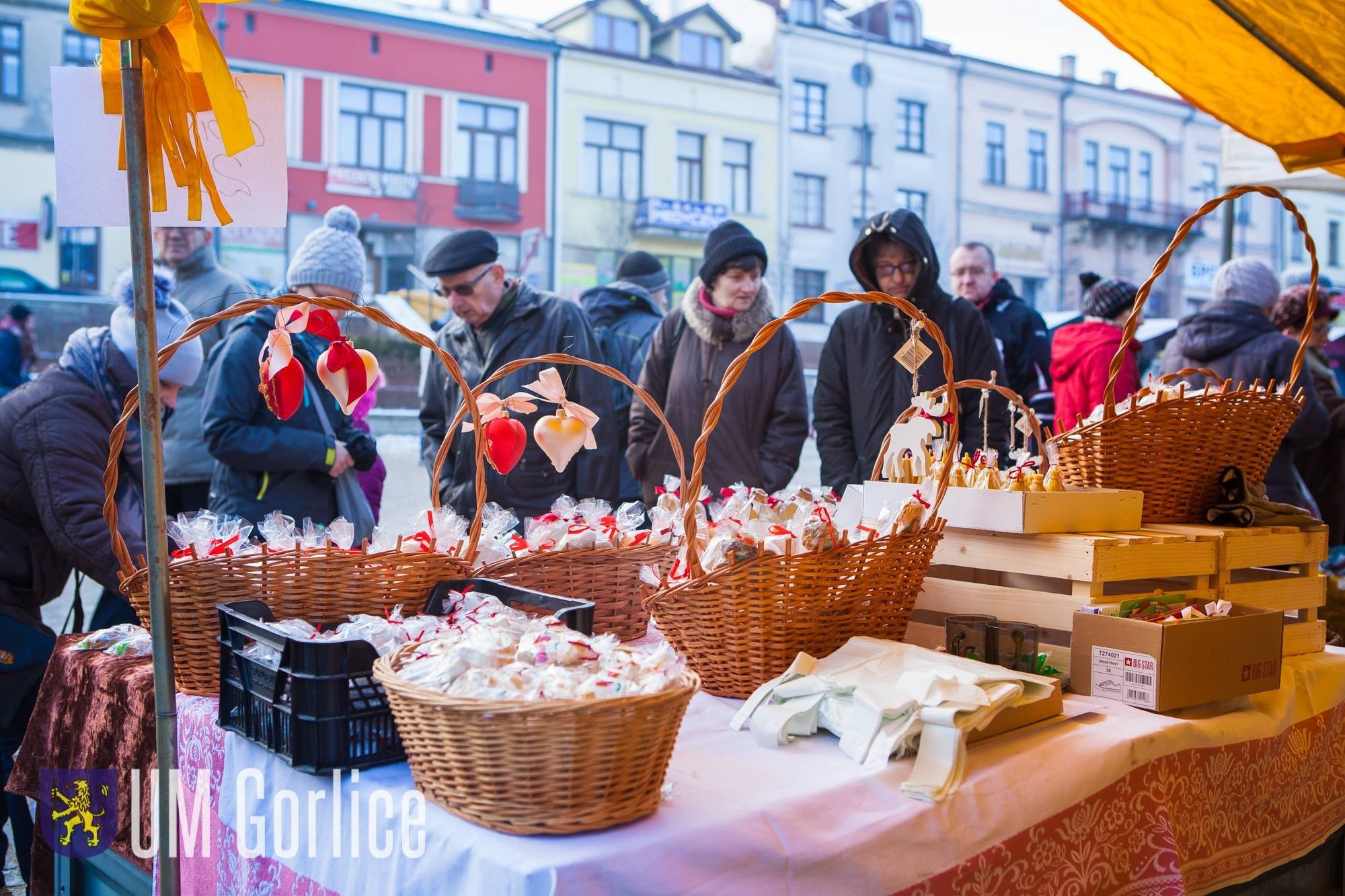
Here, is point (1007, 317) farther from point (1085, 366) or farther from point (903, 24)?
point (903, 24)

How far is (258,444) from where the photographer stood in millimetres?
3141

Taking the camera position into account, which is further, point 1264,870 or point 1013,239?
point 1013,239

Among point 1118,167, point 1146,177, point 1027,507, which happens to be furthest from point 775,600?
point 1146,177

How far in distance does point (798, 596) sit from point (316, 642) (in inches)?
26.7

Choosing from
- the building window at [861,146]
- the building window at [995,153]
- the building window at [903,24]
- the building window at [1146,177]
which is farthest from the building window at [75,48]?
the building window at [1146,177]

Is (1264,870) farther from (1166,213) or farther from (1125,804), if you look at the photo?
(1166,213)

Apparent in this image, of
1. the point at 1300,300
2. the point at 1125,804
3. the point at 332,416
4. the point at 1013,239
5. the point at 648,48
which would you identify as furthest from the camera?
the point at 1013,239

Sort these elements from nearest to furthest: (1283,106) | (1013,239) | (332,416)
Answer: (1283,106)
(332,416)
(1013,239)

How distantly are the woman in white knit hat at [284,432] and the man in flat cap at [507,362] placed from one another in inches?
11.8

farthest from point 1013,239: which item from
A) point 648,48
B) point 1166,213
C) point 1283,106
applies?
point 1283,106

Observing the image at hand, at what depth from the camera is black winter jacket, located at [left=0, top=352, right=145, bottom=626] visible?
2348 millimetres

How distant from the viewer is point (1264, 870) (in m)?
1.84

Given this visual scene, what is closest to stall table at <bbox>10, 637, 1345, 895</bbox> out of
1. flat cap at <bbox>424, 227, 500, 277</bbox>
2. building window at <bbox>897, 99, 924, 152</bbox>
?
flat cap at <bbox>424, 227, 500, 277</bbox>

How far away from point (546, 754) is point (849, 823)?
0.37 meters
